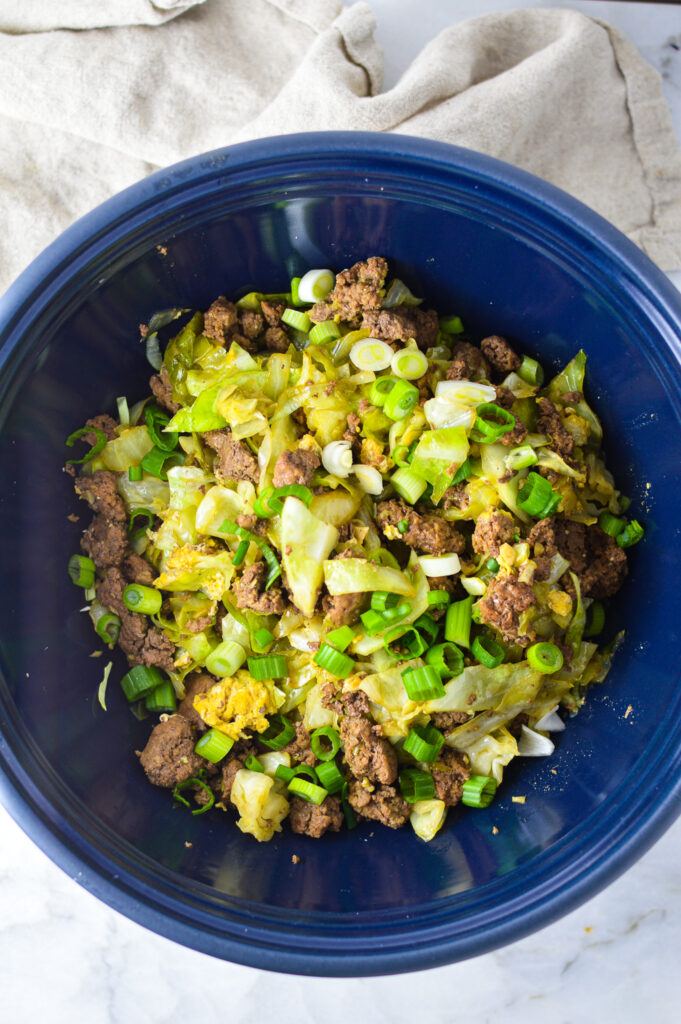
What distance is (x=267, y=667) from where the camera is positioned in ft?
8.10

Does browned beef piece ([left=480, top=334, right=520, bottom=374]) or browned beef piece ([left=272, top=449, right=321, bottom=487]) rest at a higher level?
browned beef piece ([left=480, top=334, right=520, bottom=374])

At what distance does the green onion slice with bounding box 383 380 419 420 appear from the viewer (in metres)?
2.35

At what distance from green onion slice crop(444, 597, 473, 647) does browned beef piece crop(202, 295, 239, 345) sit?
1143 mm

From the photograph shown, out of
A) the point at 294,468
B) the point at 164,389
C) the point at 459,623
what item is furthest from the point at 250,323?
the point at 459,623

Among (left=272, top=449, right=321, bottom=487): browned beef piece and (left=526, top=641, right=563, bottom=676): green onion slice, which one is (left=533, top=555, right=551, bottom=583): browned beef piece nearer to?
(left=526, top=641, right=563, bottom=676): green onion slice

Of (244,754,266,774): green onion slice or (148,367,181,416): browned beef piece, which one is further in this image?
(148,367,181,416): browned beef piece

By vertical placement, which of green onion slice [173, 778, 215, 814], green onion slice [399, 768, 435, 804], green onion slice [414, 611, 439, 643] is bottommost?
green onion slice [173, 778, 215, 814]

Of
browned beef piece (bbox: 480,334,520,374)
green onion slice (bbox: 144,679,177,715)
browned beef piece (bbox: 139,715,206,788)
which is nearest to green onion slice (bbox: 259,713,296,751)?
browned beef piece (bbox: 139,715,206,788)

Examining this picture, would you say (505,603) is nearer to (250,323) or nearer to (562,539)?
(562,539)

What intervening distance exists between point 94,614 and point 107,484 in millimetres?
437

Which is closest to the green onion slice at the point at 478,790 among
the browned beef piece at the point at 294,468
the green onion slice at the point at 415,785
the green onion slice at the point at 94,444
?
the green onion slice at the point at 415,785

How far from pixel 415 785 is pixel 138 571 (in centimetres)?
112

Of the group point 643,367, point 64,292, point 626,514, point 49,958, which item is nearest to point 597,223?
point 643,367

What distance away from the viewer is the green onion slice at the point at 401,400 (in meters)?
2.35
